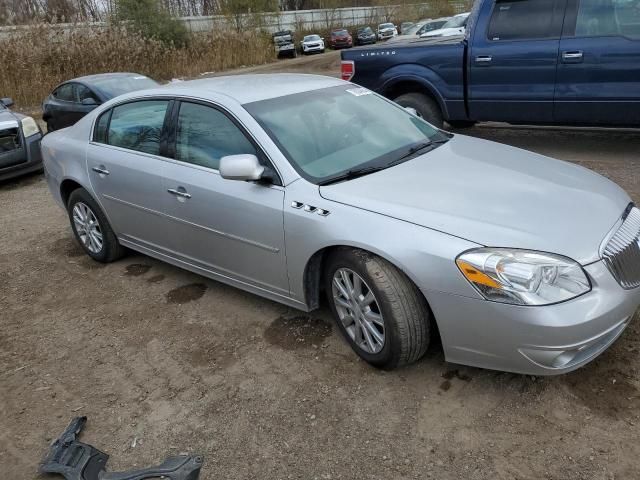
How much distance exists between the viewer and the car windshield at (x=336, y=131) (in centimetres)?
346

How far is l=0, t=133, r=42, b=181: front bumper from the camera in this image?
822cm

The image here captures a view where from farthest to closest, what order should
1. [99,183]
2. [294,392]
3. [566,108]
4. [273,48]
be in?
[273,48] → [566,108] → [99,183] → [294,392]

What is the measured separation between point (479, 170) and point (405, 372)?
1.23 metres

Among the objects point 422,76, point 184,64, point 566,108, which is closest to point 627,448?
point 566,108

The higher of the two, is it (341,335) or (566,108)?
(566,108)

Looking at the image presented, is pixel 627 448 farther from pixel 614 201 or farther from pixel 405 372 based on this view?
pixel 614 201

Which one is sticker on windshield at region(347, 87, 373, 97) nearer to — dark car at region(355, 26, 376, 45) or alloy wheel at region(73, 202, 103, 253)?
alloy wheel at region(73, 202, 103, 253)

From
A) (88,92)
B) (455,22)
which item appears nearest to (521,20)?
(88,92)

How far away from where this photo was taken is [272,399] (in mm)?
3029

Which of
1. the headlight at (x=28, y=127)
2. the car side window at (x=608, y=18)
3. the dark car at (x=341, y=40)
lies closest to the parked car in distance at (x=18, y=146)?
the headlight at (x=28, y=127)

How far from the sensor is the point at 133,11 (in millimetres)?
27781

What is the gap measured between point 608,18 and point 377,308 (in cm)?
505

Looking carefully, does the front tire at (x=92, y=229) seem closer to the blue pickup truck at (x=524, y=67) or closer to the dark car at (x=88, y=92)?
the blue pickup truck at (x=524, y=67)

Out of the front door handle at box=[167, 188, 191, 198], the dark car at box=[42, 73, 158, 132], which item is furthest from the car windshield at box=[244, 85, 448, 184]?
the dark car at box=[42, 73, 158, 132]
